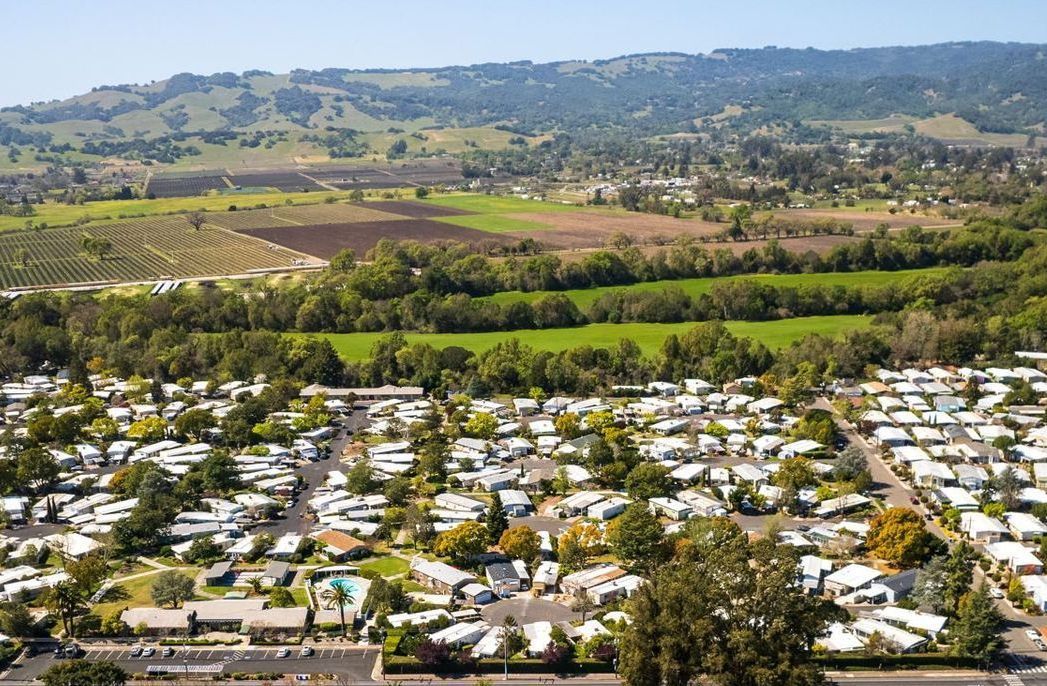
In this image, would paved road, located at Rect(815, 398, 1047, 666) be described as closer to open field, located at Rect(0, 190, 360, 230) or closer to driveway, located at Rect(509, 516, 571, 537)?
driveway, located at Rect(509, 516, 571, 537)

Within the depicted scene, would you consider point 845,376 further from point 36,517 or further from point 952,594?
point 36,517

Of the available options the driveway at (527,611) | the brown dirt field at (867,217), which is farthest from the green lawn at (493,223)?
the driveway at (527,611)

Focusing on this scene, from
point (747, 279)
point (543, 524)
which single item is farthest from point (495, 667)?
point (747, 279)

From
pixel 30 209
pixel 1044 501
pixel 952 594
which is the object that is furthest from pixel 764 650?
pixel 30 209

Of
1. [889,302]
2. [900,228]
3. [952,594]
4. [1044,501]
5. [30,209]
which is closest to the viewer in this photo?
[952,594]

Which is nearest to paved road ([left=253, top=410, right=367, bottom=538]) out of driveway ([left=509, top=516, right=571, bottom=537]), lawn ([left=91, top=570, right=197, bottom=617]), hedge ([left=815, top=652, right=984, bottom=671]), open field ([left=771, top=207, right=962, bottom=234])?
lawn ([left=91, top=570, right=197, bottom=617])

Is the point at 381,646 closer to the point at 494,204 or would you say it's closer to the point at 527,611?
the point at 527,611

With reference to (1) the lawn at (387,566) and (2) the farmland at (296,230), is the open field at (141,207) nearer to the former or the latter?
(2) the farmland at (296,230)
